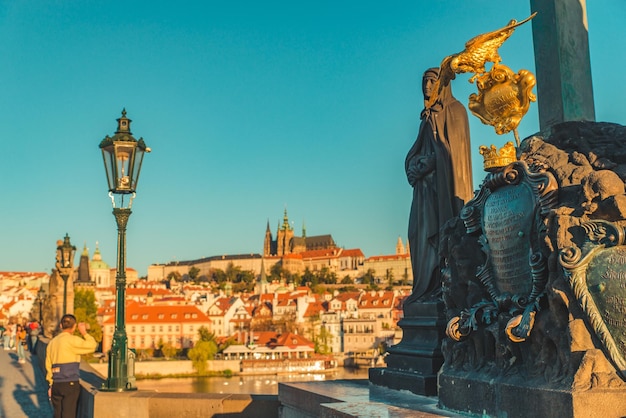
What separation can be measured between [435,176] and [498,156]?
4.13 feet

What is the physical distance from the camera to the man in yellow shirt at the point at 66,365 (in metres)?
5.19

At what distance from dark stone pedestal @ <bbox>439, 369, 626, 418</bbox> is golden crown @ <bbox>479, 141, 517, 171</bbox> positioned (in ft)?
3.87

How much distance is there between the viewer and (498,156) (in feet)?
13.6

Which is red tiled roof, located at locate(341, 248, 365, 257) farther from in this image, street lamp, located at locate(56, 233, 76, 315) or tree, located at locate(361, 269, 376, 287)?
street lamp, located at locate(56, 233, 76, 315)

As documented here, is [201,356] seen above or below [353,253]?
below

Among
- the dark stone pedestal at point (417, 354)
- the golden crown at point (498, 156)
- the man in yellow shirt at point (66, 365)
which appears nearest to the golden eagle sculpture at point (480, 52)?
the golden crown at point (498, 156)

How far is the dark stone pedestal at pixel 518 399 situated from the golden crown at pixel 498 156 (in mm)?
1180

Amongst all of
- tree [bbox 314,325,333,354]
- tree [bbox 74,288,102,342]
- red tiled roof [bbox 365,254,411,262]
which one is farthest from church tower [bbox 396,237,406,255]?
tree [bbox 74,288,102,342]

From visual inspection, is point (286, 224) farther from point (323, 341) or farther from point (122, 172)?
point (122, 172)

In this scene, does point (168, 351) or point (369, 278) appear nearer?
point (168, 351)

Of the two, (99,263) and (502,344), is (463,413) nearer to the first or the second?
(502,344)

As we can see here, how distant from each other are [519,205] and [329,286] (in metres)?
117

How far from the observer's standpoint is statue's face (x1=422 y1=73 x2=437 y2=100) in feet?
18.3

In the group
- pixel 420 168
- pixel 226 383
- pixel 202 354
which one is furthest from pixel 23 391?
pixel 202 354
